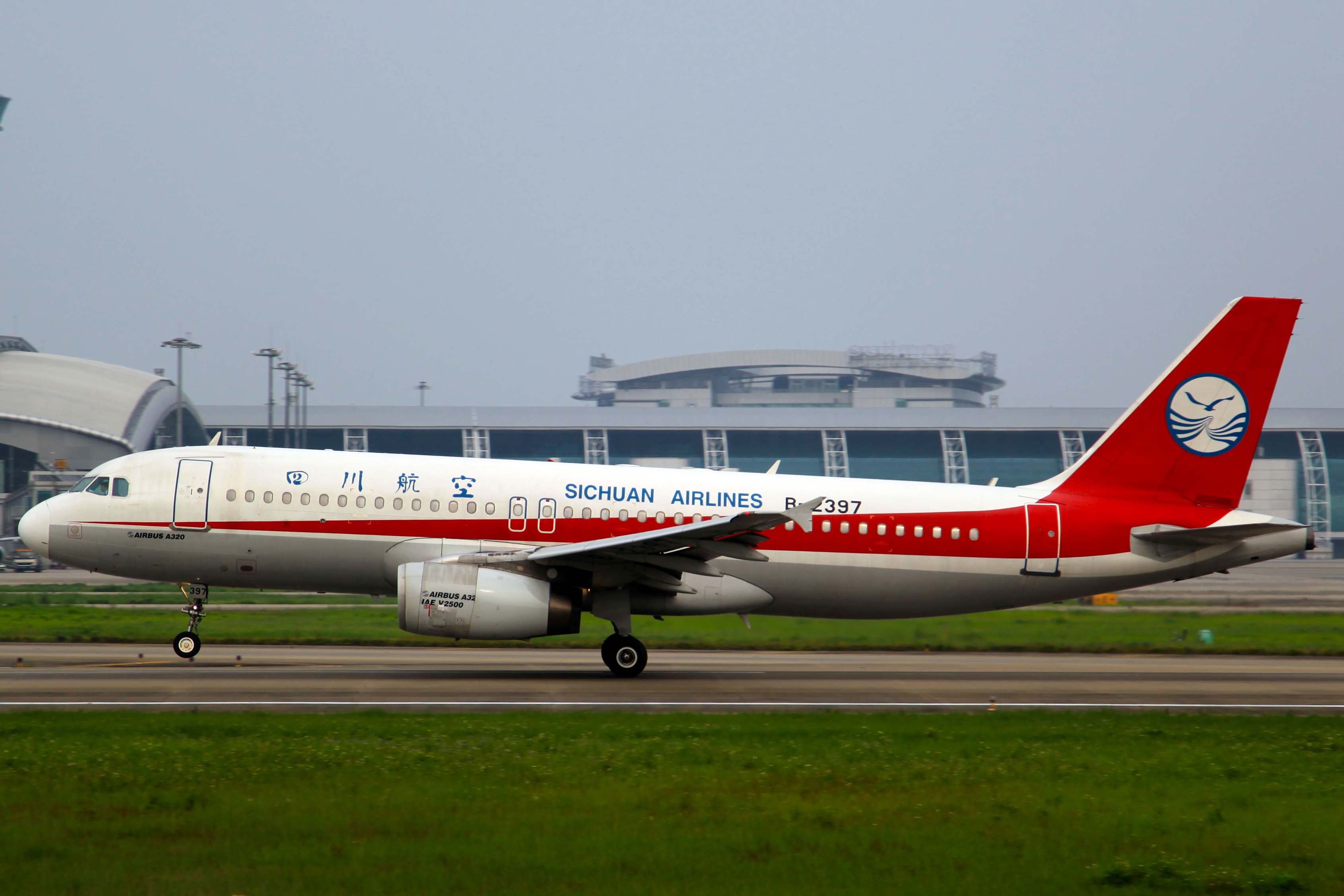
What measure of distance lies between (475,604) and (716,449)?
6554 cm

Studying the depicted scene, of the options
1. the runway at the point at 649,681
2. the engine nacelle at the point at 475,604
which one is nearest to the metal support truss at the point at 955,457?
the runway at the point at 649,681

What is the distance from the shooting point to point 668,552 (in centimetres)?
1772

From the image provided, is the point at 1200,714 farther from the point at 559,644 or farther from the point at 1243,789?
the point at 559,644

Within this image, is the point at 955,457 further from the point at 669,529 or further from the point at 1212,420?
the point at 669,529

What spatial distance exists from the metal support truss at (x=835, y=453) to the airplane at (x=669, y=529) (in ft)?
195

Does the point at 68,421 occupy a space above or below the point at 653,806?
above

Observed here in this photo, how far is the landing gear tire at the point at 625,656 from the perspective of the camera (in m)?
18.4

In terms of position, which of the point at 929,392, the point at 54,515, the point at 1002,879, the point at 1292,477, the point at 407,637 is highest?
the point at 929,392

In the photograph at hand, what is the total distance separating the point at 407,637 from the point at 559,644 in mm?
3538

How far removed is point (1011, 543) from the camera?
65.2ft

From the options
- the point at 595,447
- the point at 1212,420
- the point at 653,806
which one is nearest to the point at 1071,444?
the point at 595,447

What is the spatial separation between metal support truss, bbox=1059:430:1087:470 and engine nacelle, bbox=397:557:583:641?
71.9 metres

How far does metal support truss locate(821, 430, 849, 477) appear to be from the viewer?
81250 millimetres

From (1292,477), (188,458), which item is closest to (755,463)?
(1292,477)
